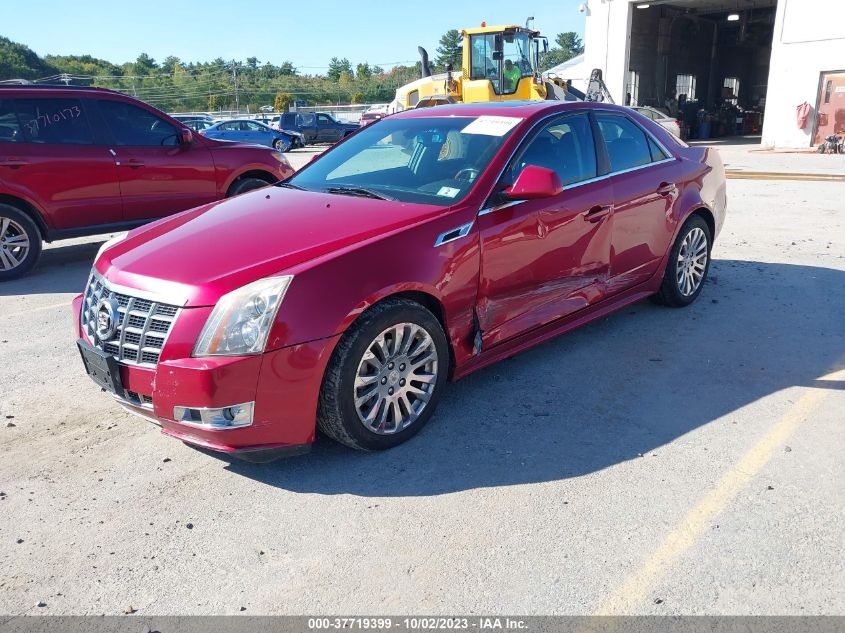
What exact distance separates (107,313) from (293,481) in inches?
47.7

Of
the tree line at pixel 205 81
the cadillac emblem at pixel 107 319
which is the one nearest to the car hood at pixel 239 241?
the cadillac emblem at pixel 107 319

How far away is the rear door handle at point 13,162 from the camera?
277 inches

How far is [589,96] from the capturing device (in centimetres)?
2273

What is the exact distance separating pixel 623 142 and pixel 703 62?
3762 centimetres

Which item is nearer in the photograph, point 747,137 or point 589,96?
point 589,96

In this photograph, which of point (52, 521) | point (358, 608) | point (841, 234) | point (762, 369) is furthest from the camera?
point (841, 234)

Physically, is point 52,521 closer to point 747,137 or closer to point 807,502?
point 807,502

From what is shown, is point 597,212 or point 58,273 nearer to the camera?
point 597,212

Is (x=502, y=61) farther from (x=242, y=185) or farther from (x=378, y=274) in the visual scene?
(x=378, y=274)

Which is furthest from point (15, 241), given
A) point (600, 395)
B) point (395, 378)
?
point (600, 395)

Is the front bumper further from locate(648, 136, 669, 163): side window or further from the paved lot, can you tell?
locate(648, 136, 669, 163): side window

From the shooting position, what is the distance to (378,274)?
335cm

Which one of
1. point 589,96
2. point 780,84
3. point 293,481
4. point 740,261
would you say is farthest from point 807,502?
point 780,84

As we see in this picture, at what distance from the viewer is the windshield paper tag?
433 centimetres
